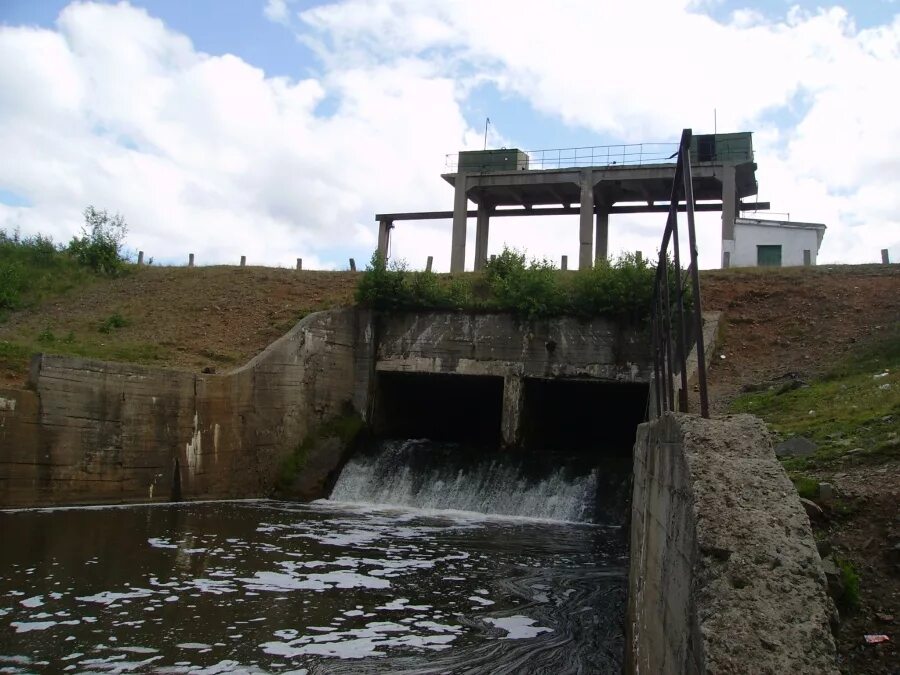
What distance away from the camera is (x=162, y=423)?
1395 centimetres

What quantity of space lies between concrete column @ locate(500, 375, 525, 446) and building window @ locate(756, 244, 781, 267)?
1240 cm

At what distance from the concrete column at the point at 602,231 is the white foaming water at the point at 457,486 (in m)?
14.3

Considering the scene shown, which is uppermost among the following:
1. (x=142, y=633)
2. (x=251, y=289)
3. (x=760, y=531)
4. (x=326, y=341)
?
(x=251, y=289)

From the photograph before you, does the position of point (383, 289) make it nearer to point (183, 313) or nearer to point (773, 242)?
point (183, 313)

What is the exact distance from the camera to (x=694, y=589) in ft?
9.33

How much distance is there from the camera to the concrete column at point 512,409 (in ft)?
56.9

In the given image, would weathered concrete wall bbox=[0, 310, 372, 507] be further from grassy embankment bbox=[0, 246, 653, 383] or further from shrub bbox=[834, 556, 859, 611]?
shrub bbox=[834, 556, 859, 611]

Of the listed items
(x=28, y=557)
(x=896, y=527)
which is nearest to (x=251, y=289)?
(x=28, y=557)

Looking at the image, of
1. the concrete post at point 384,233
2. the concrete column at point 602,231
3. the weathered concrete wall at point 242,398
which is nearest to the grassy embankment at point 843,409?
the weathered concrete wall at point 242,398

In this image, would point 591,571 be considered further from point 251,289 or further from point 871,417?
point 251,289

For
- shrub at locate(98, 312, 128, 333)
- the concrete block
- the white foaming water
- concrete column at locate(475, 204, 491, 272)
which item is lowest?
the white foaming water

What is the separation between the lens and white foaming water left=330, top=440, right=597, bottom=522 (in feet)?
48.3

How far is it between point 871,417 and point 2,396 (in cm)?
1197

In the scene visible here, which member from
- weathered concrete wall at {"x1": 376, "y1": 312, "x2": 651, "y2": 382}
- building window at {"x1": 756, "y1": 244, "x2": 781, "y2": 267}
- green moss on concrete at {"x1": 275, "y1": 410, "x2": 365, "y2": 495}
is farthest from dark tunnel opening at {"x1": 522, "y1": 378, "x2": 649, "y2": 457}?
building window at {"x1": 756, "y1": 244, "x2": 781, "y2": 267}
